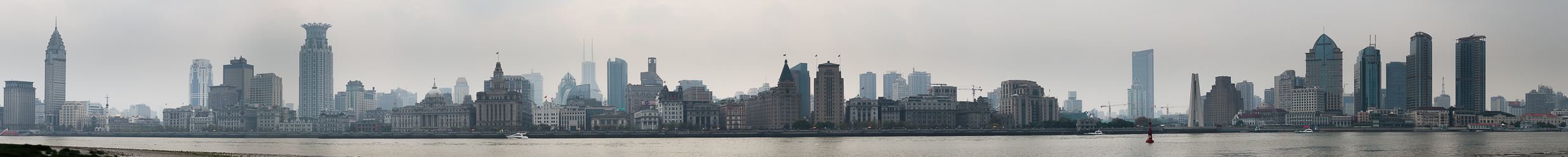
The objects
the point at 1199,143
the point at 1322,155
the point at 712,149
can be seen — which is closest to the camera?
the point at 1322,155

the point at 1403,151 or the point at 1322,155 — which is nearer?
the point at 1322,155

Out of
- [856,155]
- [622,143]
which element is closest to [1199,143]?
[856,155]

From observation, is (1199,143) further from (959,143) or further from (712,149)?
(712,149)

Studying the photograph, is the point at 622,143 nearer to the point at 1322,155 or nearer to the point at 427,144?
the point at 427,144

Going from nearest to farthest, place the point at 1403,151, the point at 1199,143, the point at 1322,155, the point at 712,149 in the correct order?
the point at 1322,155
the point at 1403,151
the point at 712,149
the point at 1199,143

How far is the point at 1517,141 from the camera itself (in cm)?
19625

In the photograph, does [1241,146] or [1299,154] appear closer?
[1299,154]

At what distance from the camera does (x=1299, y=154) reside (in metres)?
146

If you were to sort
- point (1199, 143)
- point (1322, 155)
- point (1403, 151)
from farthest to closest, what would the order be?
point (1199, 143) → point (1403, 151) → point (1322, 155)

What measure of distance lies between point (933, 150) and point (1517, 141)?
311 ft

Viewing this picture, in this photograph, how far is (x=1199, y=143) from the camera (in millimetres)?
185000

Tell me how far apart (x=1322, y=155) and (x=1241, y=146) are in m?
29.9

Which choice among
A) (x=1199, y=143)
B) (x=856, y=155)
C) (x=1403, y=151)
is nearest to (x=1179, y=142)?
A: (x=1199, y=143)

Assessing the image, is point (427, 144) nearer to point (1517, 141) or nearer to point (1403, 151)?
point (1403, 151)
